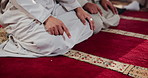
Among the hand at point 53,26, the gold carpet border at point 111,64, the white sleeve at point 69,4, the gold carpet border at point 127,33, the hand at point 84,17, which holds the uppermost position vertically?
the white sleeve at point 69,4

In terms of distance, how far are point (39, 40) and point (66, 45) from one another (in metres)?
0.18

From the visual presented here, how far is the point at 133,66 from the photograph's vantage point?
3.87ft

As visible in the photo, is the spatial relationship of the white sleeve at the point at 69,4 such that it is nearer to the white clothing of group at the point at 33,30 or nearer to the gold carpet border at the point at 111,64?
the white clothing of group at the point at 33,30

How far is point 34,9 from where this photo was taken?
4.27 feet

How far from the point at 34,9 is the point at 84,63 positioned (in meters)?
0.46

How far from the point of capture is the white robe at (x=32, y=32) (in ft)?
4.15

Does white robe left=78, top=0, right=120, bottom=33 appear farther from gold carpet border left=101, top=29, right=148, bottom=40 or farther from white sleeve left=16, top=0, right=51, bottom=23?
white sleeve left=16, top=0, right=51, bottom=23

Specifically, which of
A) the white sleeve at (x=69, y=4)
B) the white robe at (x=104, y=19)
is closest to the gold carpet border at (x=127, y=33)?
the white robe at (x=104, y=19)

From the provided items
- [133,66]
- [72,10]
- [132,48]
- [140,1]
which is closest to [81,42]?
[72,10]

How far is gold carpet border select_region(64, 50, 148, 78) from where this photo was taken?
111 cm

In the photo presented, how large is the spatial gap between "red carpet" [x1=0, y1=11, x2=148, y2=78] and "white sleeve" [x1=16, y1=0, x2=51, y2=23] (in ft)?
0.84

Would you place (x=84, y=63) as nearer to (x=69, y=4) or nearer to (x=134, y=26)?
(x=69, y=4)

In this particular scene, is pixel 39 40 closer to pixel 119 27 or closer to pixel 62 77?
pixel 62 77

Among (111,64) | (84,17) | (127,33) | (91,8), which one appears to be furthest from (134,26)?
(111,64)
